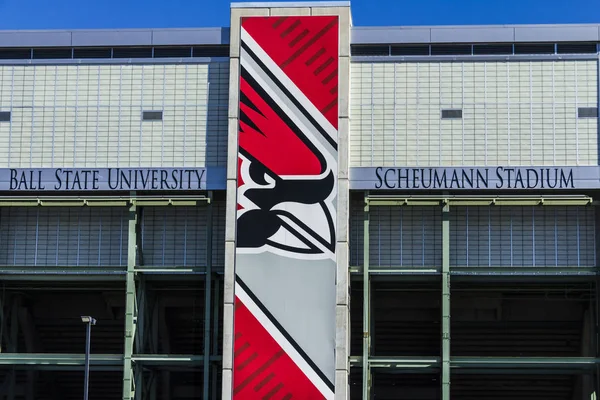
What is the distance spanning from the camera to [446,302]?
38.4m

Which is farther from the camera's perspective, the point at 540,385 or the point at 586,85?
the point at 540,385

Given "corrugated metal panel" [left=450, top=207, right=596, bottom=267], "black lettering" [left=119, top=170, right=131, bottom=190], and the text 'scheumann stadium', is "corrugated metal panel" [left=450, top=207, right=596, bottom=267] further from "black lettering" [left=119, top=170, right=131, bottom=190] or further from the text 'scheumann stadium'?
"black lettering" [left=119, top=170, right=131, bottom=190]

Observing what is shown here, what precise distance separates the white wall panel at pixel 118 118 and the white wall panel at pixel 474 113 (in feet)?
16.4

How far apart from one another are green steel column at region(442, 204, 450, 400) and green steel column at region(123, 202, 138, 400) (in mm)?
10420

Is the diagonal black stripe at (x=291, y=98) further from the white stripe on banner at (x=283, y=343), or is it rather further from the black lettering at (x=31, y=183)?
the black lettering at (x=31, y=183)

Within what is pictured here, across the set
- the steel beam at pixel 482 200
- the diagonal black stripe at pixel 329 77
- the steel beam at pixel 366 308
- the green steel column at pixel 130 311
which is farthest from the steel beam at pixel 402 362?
the diagonal black stripe at pixel 329 77

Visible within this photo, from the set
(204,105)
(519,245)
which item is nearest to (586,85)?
(519,245)

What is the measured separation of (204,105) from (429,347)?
15.0 meters

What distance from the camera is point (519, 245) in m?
39.2

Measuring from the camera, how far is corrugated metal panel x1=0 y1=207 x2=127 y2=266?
4000 centimetres

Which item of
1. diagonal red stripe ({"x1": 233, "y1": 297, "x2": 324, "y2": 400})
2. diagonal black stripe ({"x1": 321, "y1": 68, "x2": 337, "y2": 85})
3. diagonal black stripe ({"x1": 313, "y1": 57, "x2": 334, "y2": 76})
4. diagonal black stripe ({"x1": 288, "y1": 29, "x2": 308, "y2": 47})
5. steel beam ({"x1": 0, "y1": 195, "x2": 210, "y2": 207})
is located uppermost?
diagonal black stripe ({"x1": 288, "y1": 29, "x2": 308, "y2": 47})

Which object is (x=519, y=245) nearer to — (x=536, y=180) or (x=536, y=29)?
(x=536, y=180)

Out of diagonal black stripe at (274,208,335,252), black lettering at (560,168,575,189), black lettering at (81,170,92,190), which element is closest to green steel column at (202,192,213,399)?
diagonal black stripe at (274,208,335,252)

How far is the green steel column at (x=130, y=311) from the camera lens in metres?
38.4
